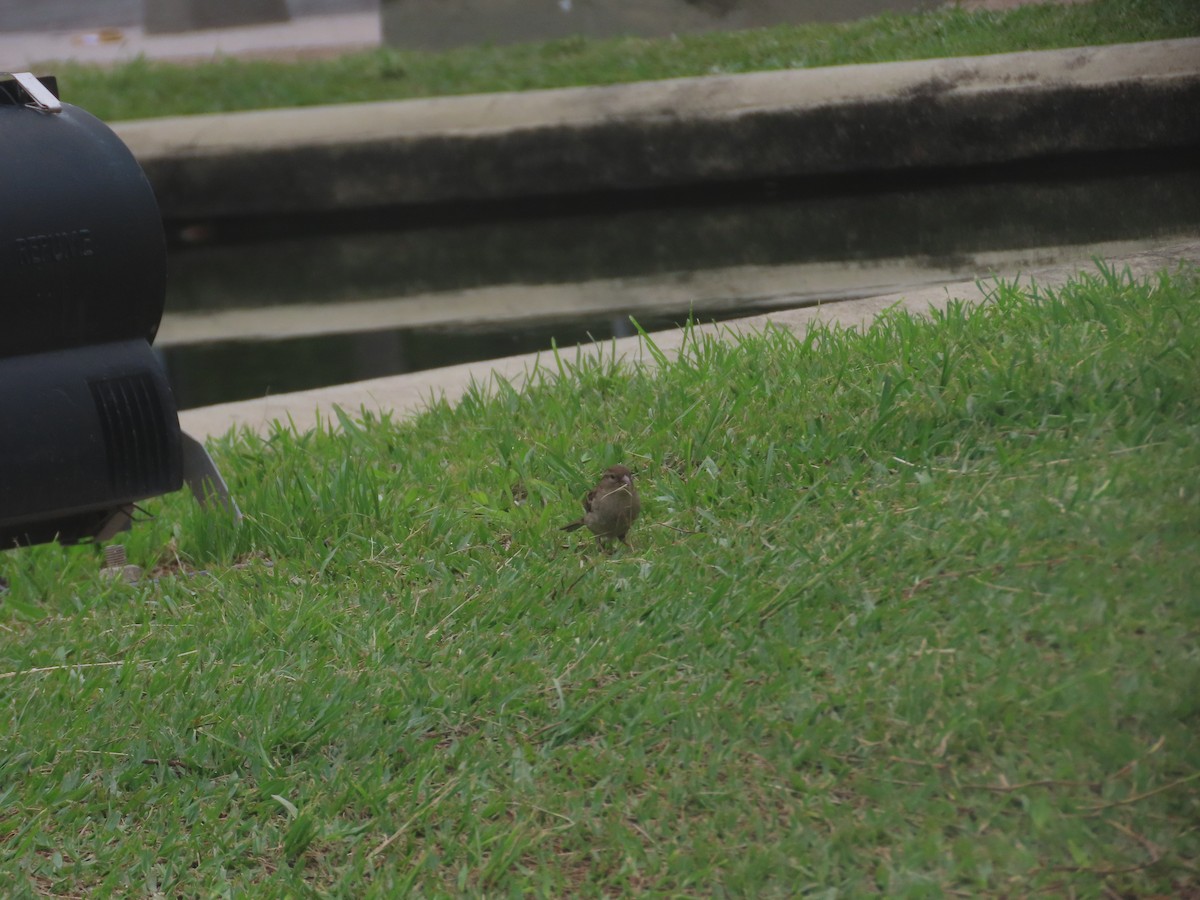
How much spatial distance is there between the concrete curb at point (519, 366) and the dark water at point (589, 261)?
82 centimetres

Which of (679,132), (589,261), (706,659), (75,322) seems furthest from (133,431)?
(679,132)

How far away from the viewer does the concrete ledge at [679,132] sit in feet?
23.9

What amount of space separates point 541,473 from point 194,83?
25.2ft

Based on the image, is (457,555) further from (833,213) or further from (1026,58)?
(1026,58)

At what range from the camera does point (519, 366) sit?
4867 mm

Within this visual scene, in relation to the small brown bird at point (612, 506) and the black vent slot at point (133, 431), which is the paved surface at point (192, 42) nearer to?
the black vent slot at point (133, 431)

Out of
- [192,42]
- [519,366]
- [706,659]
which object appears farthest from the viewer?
[192,42]

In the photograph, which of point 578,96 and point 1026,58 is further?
point 578,96

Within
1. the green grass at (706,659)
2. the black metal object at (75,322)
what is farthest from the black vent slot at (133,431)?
the green grass at (706,659)

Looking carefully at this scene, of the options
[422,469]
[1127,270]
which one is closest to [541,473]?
[422,469]

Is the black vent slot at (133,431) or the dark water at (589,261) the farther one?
the dark water at (589,261)

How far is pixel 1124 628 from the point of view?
6.93 feet

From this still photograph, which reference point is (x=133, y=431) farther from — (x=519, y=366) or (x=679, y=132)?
(x=679, y=132)

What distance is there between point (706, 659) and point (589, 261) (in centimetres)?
498
